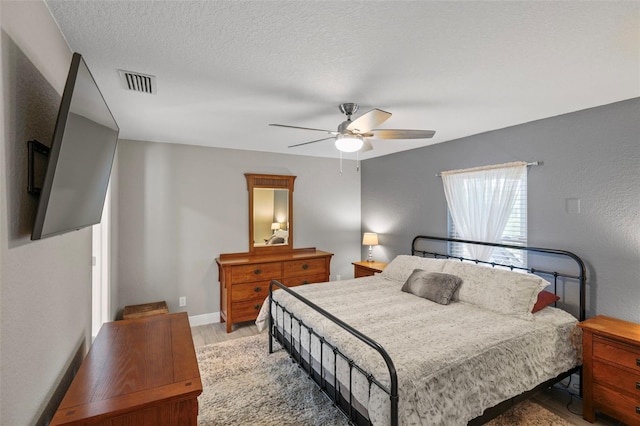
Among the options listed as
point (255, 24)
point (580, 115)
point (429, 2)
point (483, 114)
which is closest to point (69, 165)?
point (255, 24)

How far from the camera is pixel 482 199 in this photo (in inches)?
133

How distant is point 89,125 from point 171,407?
1275mm

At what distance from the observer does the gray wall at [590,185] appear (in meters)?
2.35

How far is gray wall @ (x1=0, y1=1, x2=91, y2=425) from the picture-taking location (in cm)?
94

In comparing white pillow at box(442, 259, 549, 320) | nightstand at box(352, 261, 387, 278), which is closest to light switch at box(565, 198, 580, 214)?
white pillow at box(442, 259, 549, 320)

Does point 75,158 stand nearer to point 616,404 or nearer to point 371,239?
point 616,404

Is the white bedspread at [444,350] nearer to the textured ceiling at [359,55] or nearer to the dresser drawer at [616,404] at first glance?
the dresser drawer at [616,404]

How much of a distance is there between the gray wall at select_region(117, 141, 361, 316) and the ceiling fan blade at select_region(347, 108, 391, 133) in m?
2.46

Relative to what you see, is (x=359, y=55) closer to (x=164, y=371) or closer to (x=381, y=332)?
(x=381, y=332)

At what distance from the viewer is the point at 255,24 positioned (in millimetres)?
1427

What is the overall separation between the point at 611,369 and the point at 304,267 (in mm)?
3222

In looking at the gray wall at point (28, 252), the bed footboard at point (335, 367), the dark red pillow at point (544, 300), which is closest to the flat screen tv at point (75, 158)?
the gray wall at point (28, 252)

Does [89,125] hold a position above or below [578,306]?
above

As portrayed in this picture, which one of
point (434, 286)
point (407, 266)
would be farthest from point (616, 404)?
point (407, 266)
